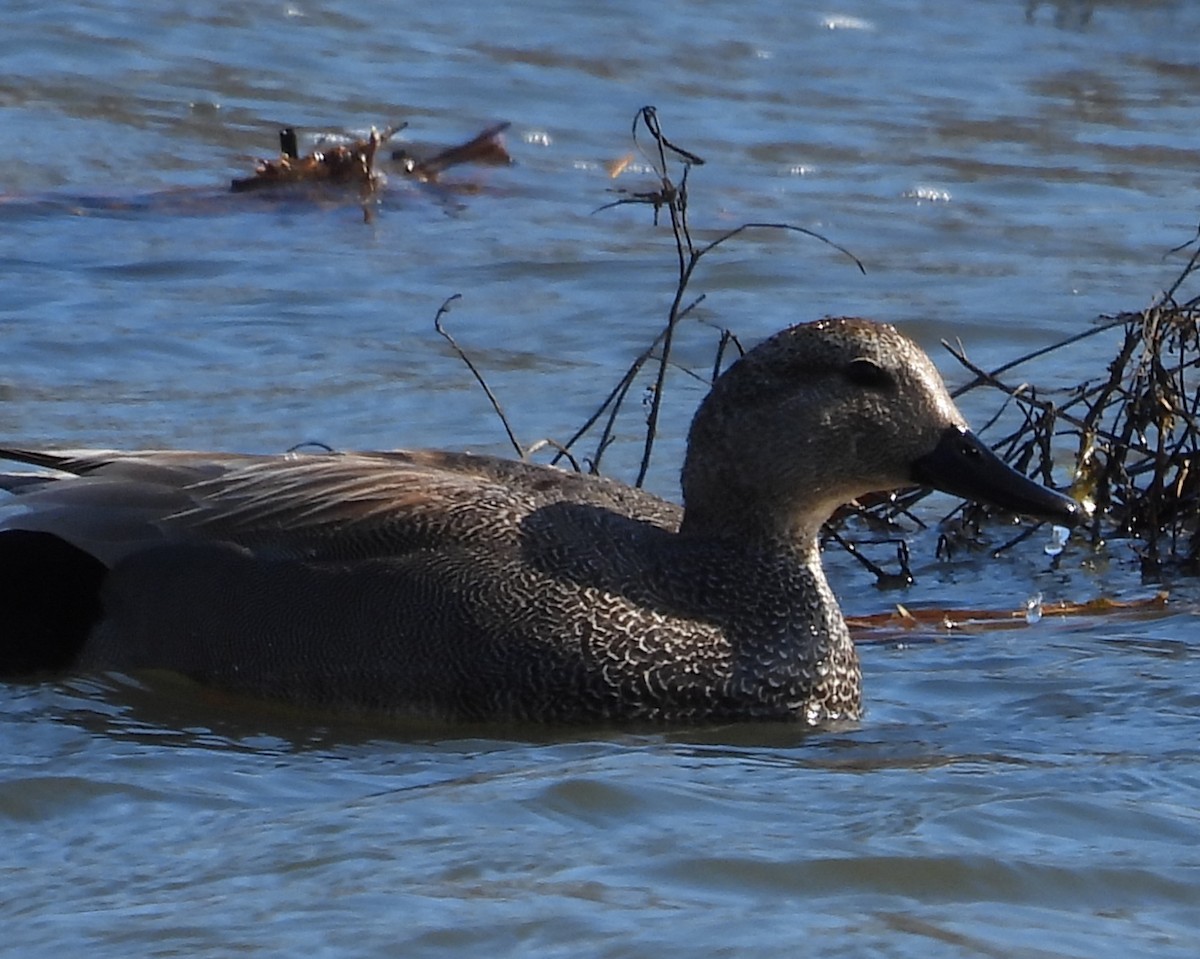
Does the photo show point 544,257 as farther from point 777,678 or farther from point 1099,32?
point 1099,32

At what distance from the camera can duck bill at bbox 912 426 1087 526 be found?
20.6 ft

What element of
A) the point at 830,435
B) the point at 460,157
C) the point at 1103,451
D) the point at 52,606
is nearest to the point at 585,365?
the point at 1103,451

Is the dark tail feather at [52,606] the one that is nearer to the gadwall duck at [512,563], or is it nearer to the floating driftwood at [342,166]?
the gadwall duck at [512,563]

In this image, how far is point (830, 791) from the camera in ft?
18.3

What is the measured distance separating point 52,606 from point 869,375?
6.41 ft

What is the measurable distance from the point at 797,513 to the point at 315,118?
→ 8.14m

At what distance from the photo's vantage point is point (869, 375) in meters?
6.27

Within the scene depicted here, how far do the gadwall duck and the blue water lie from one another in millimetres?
120

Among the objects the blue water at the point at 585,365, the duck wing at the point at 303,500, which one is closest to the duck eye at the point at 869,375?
the duck wing at the point at 303,500

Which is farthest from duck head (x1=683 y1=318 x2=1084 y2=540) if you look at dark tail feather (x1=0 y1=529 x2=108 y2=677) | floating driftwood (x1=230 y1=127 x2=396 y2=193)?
floating driftwood (x1=230 y1=127 x2=396 y2=193)

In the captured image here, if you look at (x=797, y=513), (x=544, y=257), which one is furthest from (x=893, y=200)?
(x=797, y=513)

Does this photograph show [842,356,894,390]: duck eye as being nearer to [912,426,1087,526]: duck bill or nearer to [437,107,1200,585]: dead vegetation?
[912,426,1087,526]: duck bill

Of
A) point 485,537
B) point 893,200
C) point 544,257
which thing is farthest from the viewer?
point 893,200

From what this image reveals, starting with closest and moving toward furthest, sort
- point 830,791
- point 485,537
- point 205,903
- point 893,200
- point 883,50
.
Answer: point 205,903, point 830,791, point 485,537, point 893,200, point 883,50
